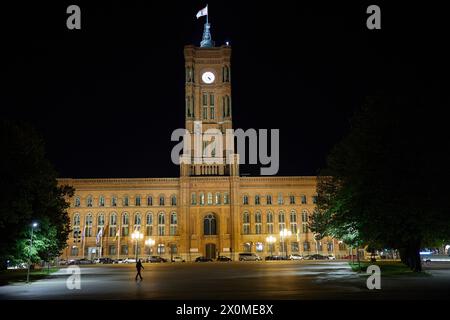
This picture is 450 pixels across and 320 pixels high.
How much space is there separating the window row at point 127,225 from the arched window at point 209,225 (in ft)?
18.5

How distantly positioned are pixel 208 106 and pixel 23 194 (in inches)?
2669

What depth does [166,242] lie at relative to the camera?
92812mm

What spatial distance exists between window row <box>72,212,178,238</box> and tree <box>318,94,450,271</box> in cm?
5787

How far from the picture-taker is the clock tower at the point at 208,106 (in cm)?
9731

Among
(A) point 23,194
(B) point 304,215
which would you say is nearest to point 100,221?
(B) point 304,215

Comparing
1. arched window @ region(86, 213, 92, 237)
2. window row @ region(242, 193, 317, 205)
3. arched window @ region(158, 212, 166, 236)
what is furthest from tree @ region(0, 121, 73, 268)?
window row @ region(242, 193, 317, 205)

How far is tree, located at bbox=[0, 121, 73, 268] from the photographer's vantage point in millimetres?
35750

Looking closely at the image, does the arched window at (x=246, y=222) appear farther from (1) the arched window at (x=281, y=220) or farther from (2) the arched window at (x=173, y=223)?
(2) the arched window at (x=173, y=223)

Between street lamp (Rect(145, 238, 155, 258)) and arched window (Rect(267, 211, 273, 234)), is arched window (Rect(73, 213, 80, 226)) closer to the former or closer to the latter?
street lamp (Rect(145, 238, 155, 258))

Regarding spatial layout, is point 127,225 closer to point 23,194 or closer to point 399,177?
point 23,194

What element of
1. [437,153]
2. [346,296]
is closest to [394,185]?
[437,153]

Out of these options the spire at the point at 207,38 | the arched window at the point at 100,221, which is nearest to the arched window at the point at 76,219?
the arched window at the point at 100,221
